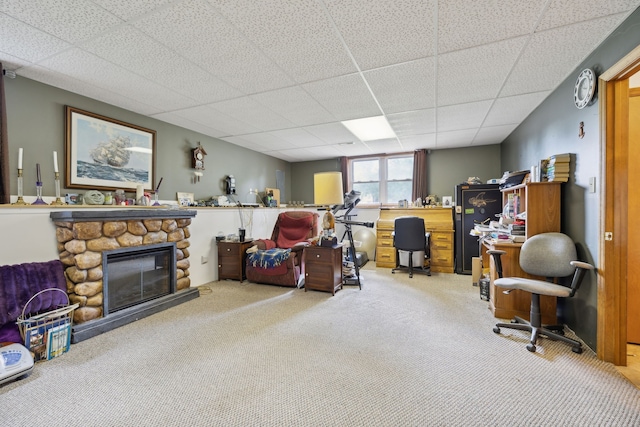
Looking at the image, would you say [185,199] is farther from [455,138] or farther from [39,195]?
[455,138]

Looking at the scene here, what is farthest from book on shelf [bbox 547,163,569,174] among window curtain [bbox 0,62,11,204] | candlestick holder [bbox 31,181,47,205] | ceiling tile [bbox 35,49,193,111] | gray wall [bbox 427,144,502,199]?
window curtain [bbox 0,62,11,204]

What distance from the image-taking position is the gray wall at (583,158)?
188 cm

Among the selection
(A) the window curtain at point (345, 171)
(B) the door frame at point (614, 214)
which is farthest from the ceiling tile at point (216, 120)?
(B) the door frame at point (614, 214)

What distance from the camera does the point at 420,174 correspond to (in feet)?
18.2

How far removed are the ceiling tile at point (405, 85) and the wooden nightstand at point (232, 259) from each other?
2.83m

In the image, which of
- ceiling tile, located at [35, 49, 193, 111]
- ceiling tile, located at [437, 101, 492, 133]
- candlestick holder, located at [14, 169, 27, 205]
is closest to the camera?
ceiling tile, located at [35, 49, 193, 111]

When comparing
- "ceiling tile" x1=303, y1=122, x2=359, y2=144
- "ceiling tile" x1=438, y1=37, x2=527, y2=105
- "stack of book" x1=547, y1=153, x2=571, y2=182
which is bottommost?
"stack of book" x1=547, y1=153, x2=571, y2=182

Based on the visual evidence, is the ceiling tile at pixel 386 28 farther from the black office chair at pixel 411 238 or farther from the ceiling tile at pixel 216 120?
the black office chair at pixel 411 238

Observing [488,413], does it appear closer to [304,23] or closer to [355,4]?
[355,4]

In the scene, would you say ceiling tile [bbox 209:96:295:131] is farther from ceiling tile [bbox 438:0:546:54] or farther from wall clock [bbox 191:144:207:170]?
ceiling tile [bbox 438:0:546:54]

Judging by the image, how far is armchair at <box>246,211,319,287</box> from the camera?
3.82m

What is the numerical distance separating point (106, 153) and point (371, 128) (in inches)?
137

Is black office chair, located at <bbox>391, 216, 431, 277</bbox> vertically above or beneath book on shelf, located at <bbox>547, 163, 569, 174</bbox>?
beneath

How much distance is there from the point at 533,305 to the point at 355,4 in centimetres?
265
